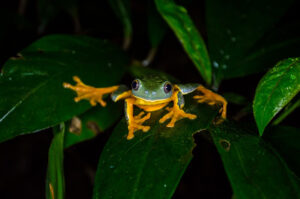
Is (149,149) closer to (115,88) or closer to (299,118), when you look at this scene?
(115,88)

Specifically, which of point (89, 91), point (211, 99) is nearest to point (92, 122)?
point (89, 91)

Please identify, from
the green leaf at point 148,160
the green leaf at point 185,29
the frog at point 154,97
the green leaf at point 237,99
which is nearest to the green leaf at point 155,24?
the green leaf at point 185,29

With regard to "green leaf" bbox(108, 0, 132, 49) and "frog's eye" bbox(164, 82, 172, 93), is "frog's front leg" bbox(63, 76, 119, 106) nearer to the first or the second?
"frog's eye" bbox(164, 82, 172, 93)

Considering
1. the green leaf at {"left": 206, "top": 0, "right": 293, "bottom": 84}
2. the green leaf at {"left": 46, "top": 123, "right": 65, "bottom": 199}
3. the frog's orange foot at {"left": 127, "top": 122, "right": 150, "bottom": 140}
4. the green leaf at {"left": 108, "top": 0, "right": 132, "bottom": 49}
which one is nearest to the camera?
the green leaf at {"left": 46, "top": 123, "right": 65, "bottom": 199}

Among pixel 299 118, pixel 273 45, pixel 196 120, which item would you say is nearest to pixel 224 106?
pixel 196 120

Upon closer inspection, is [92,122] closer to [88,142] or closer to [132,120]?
[132,120]

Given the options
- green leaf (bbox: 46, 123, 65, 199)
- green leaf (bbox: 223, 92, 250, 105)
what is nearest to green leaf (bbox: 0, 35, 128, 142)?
green leaf (bbox: 46, 123, 65, 199)
